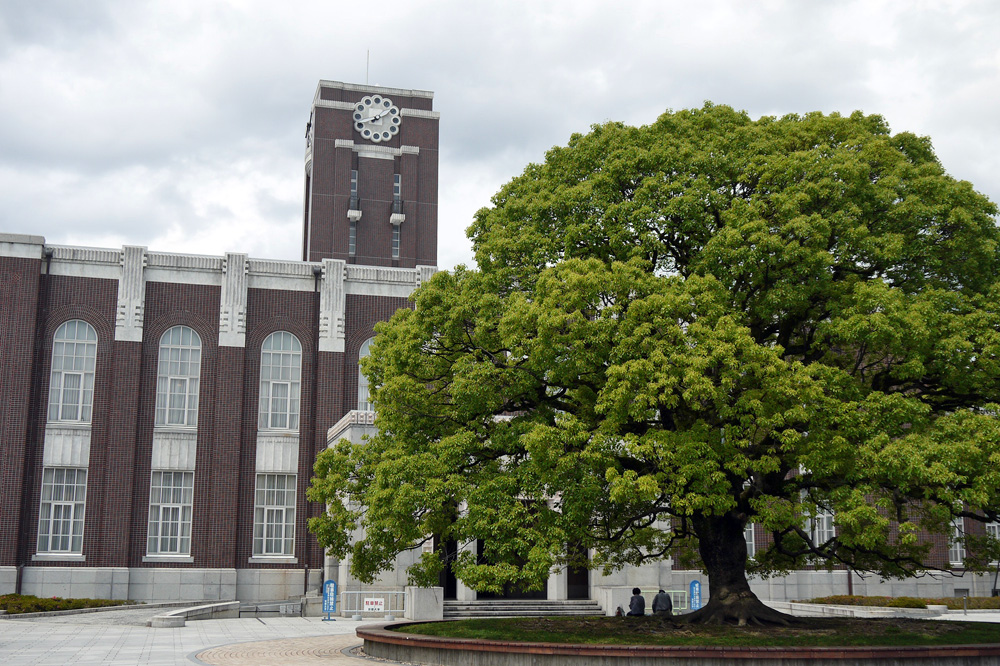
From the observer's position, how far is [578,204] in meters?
19.2

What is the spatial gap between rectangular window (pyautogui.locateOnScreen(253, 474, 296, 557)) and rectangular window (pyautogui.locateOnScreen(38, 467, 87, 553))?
248 inches

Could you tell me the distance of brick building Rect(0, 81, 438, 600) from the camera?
34.8 m

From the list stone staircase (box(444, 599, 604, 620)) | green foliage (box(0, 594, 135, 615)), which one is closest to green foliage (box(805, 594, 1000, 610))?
stone staircase (box(444, 599, 604, 620))

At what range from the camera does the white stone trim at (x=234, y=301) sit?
3722 cm

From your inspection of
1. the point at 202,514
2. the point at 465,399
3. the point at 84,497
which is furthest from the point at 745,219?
the point at 84,497

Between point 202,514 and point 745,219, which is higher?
point 745,219

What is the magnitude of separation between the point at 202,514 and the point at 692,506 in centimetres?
2459

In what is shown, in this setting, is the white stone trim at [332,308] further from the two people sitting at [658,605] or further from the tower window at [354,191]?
the two people sitting at [658,605]

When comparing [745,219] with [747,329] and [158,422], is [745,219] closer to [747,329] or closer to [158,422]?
[747,329]

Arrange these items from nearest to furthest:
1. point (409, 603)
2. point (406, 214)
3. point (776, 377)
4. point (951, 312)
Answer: point (776, 377)
point (951, 312)
point (409, 603)
point (406, 214)

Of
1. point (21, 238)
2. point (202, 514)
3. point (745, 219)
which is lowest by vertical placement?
point (202, 514)

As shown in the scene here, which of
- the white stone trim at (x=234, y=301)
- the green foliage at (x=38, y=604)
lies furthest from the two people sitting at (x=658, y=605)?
the white stone trim at (x=234, y=301)

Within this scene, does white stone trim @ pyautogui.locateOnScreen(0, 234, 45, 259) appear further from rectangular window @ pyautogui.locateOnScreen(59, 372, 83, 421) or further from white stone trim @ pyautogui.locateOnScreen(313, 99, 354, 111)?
white stone trim @ pyautogui.locateOnScreen(313, 99, 354, 111)

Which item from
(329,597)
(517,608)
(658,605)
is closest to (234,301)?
(329,597)
